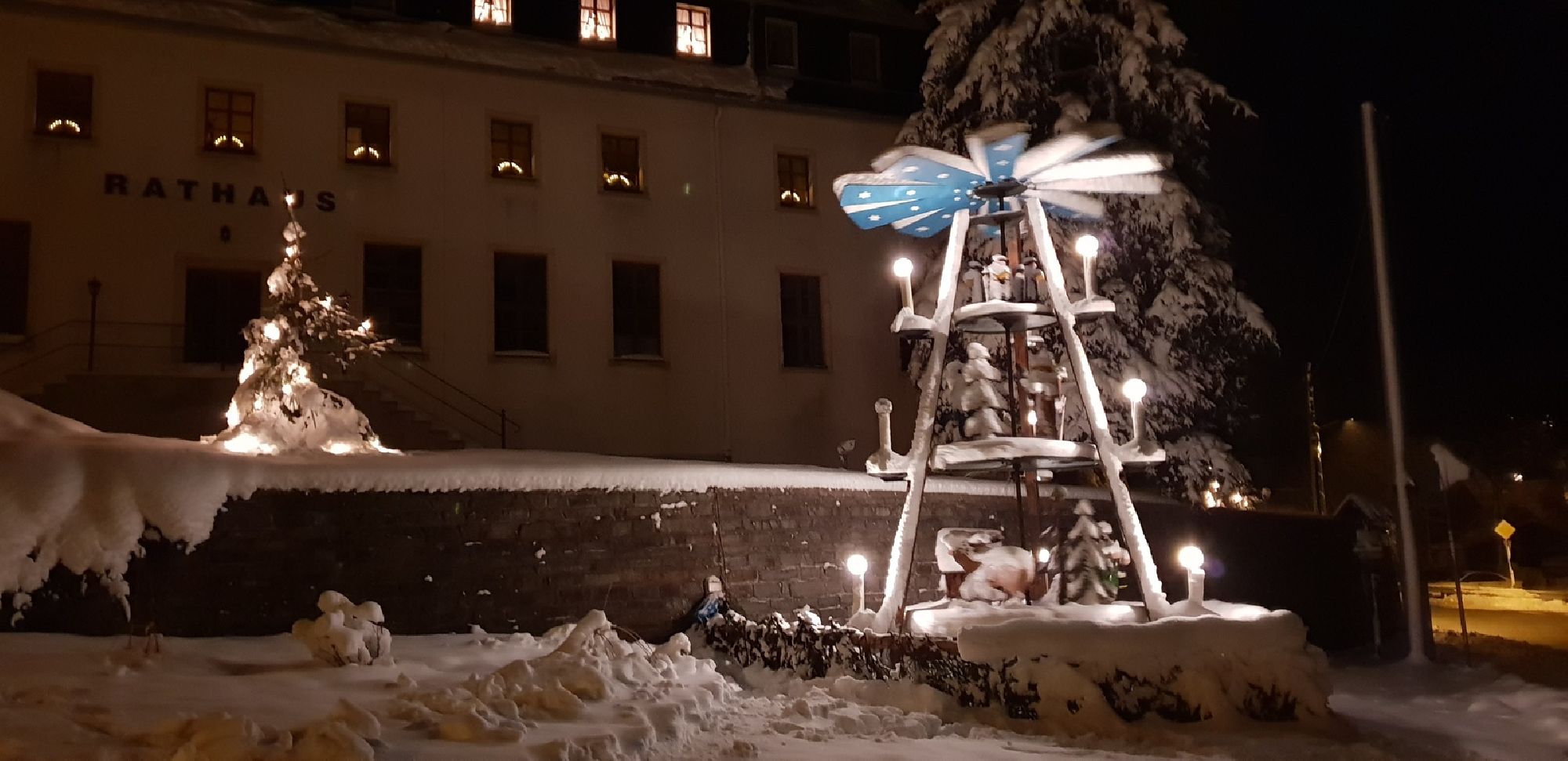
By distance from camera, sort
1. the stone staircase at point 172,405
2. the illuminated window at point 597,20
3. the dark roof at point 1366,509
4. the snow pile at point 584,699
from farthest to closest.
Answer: the illuminated window at point 597,20 < the dark roof at point 1366,509 < the stone staircase at point 172,405 < the snow pile at point 584,699

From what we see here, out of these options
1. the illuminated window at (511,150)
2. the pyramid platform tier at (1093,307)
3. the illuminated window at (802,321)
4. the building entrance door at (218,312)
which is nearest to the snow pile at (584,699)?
the pyramid platform tier at (1093,307)

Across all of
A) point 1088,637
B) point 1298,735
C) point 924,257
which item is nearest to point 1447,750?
point 1298,735

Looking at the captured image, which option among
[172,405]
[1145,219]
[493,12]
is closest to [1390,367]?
[1145,219]

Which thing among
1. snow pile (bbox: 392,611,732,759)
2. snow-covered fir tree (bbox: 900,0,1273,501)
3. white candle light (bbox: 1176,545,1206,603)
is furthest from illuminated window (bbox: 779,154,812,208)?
white candle light (bbox: 1176,545,1206,603)

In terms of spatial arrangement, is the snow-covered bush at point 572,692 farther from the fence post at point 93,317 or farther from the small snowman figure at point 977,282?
the fence post at point 93,317

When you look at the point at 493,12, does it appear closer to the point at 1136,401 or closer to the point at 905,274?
the point at 905,274

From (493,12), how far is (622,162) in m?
3.52

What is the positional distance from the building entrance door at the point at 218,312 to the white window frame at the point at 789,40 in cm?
1070

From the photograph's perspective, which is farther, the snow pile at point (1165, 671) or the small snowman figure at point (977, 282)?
the small snowman figure at point (977, 282)

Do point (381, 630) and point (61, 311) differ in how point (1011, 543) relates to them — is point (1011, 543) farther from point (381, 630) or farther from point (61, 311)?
point (61, 311)

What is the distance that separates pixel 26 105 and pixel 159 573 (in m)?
11.0

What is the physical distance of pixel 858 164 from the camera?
915 inches

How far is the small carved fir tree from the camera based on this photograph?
12.6 m

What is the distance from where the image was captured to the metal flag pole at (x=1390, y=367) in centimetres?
1445
